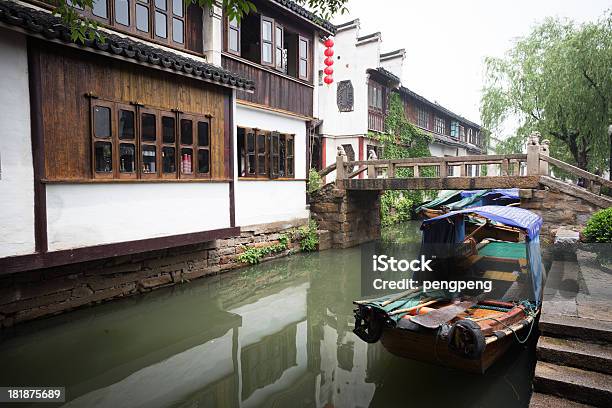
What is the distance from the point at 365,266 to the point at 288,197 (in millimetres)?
3138

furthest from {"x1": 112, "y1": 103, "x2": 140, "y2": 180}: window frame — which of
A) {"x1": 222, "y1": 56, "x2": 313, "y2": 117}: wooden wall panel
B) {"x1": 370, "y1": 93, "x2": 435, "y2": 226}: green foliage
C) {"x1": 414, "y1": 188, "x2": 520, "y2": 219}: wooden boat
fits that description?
{"x1": 370, "y1": 93, "x2": 435, "y2": 226}: green foliage

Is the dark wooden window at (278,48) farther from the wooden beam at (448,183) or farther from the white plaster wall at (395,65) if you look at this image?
the white plaster wall at (395,65)

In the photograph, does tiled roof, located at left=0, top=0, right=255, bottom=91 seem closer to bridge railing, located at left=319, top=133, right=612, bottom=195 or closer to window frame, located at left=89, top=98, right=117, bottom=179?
window frame, located at left=89, top=98, right=117, bottom=179

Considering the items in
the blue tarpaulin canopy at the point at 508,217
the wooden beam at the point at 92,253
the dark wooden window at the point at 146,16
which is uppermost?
the dark wooden window at the point at 146,16

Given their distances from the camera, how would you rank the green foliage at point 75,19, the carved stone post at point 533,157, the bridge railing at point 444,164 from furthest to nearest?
the bridge railing at point 444,164 → the carved stone post at point 533,157 → the green foliage at point 75,19

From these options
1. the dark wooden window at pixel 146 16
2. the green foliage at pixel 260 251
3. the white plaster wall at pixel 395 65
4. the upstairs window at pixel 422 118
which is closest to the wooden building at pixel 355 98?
the white plaster wall at pixel 395 65

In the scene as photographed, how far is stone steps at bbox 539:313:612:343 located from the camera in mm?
4352

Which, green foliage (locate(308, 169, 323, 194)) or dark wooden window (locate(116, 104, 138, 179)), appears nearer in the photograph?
dark wooden window (locate(116, 104, 138, 179))

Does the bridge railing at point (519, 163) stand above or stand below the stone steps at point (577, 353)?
above

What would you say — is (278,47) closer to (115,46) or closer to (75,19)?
(115,46)

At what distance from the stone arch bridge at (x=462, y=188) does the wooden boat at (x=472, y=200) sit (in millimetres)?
668

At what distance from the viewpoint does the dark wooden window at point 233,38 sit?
1038cm

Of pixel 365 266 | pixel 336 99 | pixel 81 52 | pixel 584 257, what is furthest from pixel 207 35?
pixel 336 99

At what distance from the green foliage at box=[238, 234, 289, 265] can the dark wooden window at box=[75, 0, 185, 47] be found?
5.43 meters
